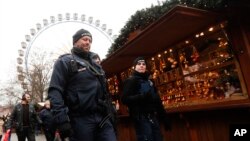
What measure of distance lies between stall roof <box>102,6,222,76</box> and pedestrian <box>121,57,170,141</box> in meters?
0.96

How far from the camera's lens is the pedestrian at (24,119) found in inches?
357

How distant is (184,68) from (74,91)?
484cm

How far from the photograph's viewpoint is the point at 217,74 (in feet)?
22.6

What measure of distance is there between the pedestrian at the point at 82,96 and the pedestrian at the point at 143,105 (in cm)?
158

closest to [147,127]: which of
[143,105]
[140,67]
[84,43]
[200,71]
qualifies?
[143,105]

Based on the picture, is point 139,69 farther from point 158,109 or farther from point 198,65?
point 198,65

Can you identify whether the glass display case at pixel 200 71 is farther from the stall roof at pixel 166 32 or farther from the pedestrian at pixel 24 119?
the pedestrian at pixel 24 119

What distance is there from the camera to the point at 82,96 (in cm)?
359

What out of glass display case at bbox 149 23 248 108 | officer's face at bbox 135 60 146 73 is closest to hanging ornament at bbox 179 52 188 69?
glass display case at bbox 149 23 248 108

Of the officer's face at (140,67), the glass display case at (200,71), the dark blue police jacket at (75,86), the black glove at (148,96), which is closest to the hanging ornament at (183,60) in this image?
the glass display case at (200,71)

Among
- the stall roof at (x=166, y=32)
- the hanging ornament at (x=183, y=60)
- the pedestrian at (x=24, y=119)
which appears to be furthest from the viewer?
the pedestrian at (x=24, y=119)

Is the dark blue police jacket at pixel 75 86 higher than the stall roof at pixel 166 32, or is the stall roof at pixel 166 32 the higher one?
the stall roof at pixel 166 32

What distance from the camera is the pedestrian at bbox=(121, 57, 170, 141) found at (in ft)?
17.5

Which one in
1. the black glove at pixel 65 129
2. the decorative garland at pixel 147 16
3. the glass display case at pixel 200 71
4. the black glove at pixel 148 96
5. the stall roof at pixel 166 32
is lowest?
the black glove at pixel 65 129
